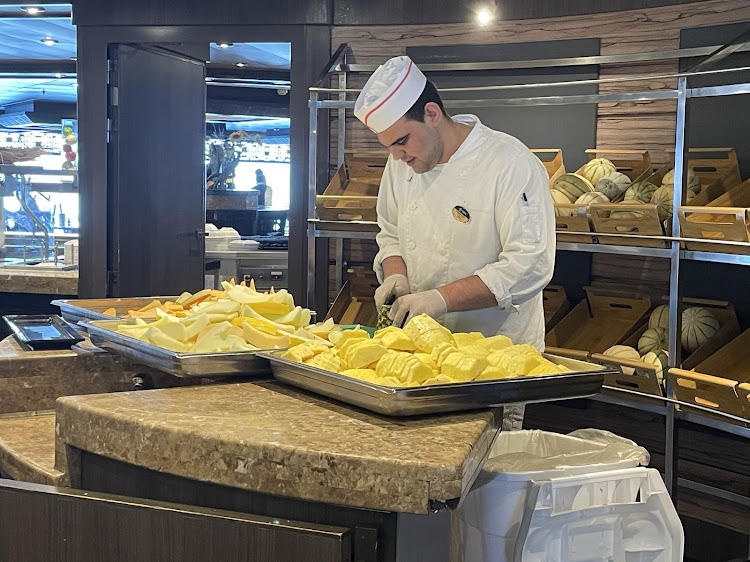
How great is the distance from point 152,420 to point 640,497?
1.02m

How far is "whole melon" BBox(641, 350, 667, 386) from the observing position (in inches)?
143

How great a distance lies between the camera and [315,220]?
14.7ft

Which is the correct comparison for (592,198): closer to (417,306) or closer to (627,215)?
(627,215)

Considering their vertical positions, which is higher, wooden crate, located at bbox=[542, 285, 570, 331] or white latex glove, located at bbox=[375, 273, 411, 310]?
white latex glove, located at bbox=[375, 273, 411, 310]

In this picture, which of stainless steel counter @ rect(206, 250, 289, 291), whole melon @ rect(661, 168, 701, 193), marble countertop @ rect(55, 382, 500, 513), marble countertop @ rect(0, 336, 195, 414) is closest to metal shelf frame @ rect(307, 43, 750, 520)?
whole melon @ rect(661, 168, 701, 193)

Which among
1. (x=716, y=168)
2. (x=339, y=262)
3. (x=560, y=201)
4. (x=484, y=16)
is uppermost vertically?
(x=484, y=16)

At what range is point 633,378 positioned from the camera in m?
3.66

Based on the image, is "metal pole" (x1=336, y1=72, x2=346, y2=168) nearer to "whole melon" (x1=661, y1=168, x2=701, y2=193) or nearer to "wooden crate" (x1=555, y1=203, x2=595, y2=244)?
"wooden crate" (x1=555, y1=203, x2=595, y2=244)

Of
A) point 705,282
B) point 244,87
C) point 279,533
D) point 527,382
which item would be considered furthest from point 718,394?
point 244,87

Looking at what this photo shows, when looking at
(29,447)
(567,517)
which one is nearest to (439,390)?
(567,517)

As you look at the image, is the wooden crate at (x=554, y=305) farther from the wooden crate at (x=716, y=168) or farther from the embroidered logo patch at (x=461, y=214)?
Result: the embroidered logo patch at (x=461, y=214)

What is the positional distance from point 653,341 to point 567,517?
6.76 ft

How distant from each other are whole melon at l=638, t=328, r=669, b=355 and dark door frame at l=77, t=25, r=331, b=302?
71.8 inches

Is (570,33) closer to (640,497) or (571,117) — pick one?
(571,117)
